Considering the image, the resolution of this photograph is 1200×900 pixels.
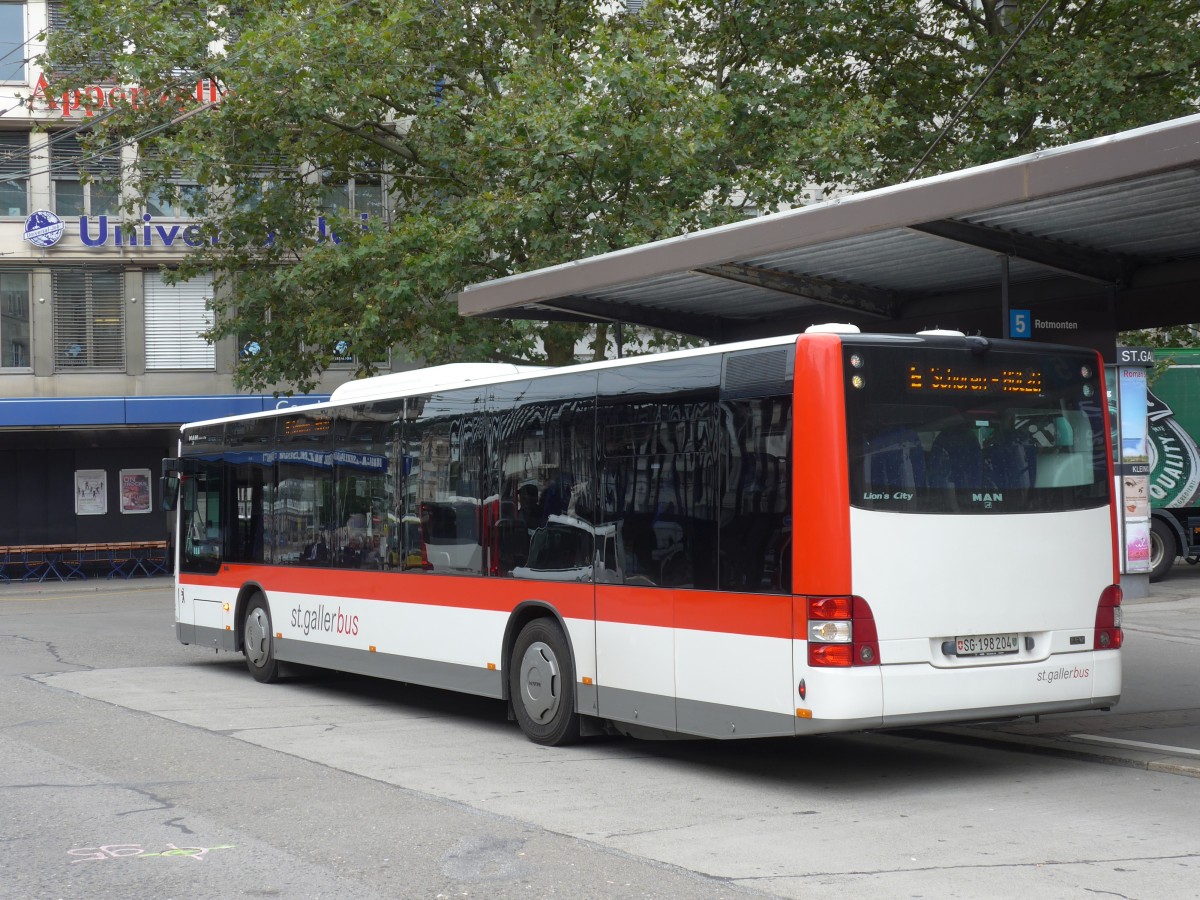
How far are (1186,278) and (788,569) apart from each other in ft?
15.2

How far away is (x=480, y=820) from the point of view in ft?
25.9

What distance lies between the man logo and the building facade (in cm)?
2

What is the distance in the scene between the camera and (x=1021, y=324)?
11.5 metres

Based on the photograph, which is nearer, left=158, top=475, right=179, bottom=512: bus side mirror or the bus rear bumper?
the bus rear bumper

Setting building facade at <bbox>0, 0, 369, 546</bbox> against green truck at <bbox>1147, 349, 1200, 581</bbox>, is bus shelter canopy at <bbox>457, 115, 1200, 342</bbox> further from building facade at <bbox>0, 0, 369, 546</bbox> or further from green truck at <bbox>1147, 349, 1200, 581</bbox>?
building facade at <bbox>0, 0, 369, 546</bbox>

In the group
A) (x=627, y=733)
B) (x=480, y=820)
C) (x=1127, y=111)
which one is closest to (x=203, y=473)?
(x=627, y=733)

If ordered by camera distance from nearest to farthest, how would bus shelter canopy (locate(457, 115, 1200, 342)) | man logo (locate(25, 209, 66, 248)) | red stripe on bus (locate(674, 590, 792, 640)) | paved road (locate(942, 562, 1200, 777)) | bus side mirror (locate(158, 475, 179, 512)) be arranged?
red stripe on bus (locate(674, 590, 792, 640))
bus shelter canopy (locate(457, 115, 1200, 342))
paved road (locate(942, 562, 1200, 777))
bus side mirror (locate(158, 475, 179, 512))
man logo (locate(25, 209, 66, 248))

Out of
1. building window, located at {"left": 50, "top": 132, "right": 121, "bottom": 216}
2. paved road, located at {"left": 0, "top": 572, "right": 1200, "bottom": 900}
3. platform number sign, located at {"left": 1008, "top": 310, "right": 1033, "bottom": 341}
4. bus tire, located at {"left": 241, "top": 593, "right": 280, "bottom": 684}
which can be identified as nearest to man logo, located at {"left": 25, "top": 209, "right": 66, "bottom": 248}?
building window, located at {"left": 50, "top": 132, "right": 121, "bottom": 216}

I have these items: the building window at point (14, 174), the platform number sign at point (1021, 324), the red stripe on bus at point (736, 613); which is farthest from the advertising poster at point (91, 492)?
the red stripe on bus at point (736, 613)

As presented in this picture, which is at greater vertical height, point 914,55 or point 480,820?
point 914,55

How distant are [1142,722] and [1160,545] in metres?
13.5

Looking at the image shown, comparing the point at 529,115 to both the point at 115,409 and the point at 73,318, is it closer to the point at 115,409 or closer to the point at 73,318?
the point at 115,409

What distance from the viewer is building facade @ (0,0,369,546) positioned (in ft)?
109

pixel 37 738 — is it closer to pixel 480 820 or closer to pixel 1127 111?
pixel 480 820
